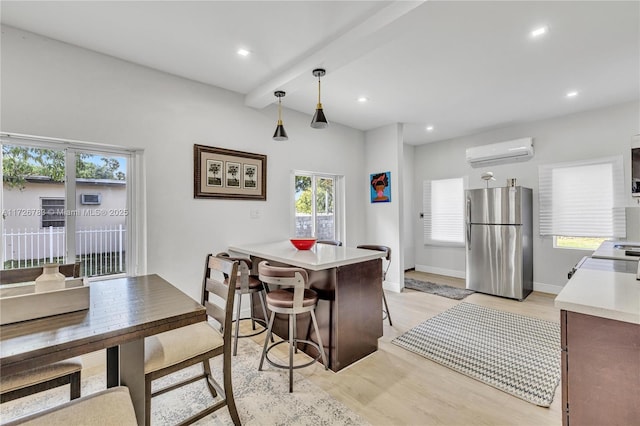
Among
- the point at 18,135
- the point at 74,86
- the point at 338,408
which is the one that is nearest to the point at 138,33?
the point at 74,86

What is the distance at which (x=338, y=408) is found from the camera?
1810mm

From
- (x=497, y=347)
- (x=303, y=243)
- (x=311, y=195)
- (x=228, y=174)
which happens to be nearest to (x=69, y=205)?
(x=228, y=174)

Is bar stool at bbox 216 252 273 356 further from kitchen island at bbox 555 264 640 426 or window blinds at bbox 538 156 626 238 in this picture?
window blinds at bbox 538 156 626 238

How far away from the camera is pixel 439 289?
4.43 meters

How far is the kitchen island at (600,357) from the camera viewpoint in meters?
0.98

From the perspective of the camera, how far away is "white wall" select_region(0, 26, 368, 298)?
219 centimetres

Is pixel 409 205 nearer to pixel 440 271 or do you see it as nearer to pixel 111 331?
pixel 440 271

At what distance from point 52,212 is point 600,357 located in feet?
11.6

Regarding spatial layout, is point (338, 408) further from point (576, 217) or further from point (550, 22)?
point (576, 217)

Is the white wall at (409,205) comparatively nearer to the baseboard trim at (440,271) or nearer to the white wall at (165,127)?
the baseboard trim at (440,271)

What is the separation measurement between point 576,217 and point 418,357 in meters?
3.31

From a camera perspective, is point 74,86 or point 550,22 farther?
point 74,86

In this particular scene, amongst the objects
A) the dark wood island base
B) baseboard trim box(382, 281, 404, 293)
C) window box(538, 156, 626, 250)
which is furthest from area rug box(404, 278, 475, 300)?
the dark wood island base

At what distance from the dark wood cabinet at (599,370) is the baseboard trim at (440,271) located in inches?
172
